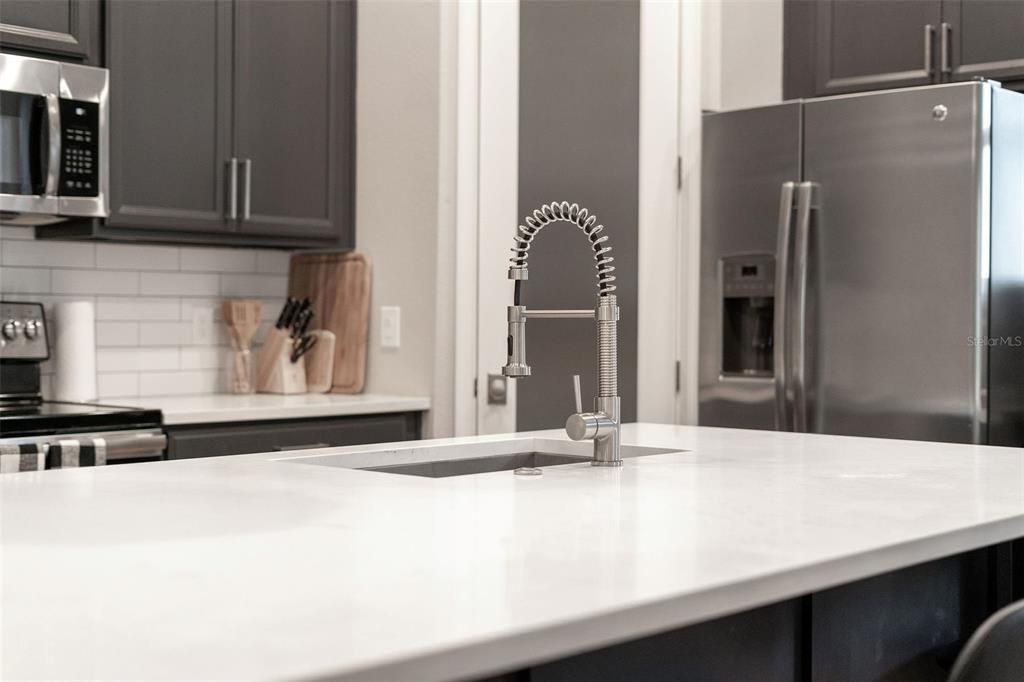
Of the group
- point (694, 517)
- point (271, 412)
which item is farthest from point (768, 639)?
point (271, 412)

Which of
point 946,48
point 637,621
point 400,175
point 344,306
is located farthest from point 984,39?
point 637,621

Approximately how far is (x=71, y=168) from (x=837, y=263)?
2.22m

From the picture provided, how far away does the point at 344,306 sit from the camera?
412 centimetres

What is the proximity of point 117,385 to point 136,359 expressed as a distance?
4.2 inches

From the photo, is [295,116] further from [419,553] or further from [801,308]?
[419,553]

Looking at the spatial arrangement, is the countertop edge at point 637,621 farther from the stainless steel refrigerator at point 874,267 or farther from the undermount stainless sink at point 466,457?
the stainless steel refrigerator at point 874,267

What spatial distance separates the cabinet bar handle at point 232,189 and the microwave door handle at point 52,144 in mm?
564

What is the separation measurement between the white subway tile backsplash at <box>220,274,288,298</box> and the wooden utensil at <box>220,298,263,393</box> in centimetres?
8

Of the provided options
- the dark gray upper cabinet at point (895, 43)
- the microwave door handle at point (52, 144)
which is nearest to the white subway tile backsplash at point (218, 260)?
the microwave door handle at point (52, 144)

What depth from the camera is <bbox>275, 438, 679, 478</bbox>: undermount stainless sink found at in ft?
7.18

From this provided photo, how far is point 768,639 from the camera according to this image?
4.95ft

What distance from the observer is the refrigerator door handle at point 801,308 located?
3668mm

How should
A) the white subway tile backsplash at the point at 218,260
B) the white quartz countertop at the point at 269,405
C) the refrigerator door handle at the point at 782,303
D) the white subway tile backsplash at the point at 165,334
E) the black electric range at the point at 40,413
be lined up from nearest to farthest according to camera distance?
the black electric range at the point at 40,413 < the white quartz countertop at the point at 269,405 < the refrigerator door handle at the point at 782,303 < the white subway tile backsplash at the point at 165,334 < the white subway tile backsplash at the point at 218,260

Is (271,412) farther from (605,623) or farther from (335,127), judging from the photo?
(605,623)
